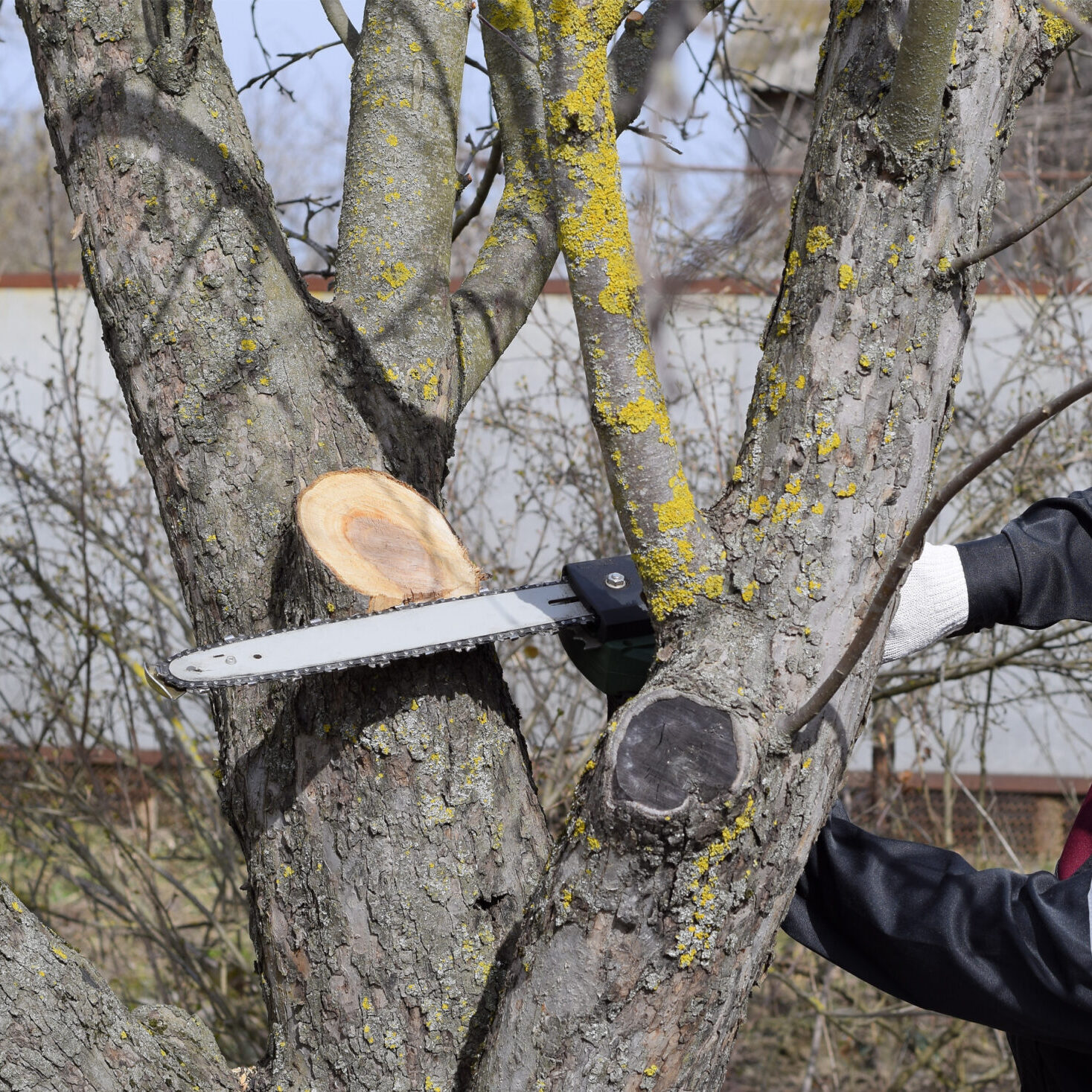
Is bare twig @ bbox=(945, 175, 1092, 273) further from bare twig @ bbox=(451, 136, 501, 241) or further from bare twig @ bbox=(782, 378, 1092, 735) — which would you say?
bare twig @ bbox=(451, 136, 501, 241)

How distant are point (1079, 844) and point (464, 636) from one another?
98 cm

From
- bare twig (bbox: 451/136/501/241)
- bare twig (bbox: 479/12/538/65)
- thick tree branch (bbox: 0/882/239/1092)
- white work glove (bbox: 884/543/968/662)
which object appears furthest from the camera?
bare twig (bbox: 451/136/501/241)

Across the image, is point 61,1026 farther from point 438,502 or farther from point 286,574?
point 438,502

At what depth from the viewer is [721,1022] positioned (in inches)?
43.8

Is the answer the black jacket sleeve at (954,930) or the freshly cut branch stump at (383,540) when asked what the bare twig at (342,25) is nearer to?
the freshly cut branch stump at (383,540)

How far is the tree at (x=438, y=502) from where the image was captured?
106cm

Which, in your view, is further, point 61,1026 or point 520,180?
point 520,180

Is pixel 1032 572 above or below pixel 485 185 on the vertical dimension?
below

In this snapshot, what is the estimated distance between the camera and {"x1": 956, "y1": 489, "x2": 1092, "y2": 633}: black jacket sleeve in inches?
60.4

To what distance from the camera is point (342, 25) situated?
208 centimetres

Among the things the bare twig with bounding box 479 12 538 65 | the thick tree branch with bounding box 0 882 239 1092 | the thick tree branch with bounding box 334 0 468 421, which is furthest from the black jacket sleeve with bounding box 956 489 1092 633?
the thick tree branch with bounding box 0 882 239 1092

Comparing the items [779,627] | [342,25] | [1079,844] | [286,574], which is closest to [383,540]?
[286,574]

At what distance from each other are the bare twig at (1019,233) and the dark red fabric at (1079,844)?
827mm

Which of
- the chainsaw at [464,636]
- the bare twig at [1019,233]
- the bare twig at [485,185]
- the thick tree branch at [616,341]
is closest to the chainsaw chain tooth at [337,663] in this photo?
the chainsaw at [464,636]
